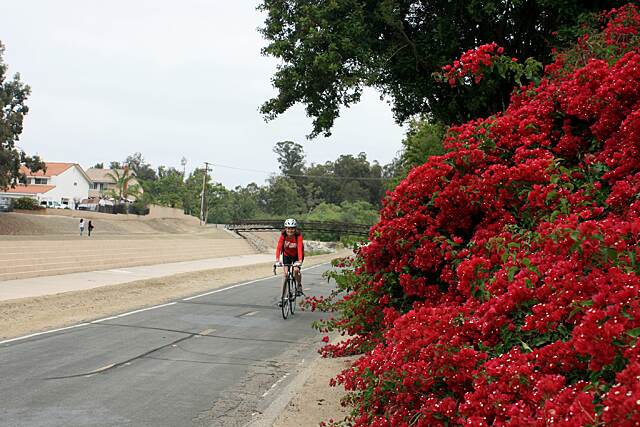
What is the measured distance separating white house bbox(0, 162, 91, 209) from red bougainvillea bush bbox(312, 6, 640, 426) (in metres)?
87.6

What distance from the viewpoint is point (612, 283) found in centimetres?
335

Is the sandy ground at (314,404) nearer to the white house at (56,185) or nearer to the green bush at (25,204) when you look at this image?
the green bush at (25,204)

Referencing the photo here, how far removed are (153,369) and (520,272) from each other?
21.4 feet

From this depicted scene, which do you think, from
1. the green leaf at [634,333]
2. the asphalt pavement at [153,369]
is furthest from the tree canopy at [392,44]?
the green leaf at [634,333]

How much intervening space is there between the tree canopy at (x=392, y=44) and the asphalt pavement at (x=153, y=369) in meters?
6.04

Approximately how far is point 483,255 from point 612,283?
1760mm

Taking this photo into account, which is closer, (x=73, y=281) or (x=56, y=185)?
(x=73, y=281)

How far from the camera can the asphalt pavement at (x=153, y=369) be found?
6938mm

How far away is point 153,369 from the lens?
359 inches

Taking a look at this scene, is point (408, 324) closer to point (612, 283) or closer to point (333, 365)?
point (612, 283)

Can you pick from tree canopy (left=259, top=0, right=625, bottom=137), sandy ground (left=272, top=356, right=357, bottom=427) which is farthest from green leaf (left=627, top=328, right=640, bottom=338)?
tree canopy (left=259, top=0, right=625, bottom=137)

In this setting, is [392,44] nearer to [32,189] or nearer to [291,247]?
[291,247]

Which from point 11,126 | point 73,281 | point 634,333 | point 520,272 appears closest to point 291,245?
point 520,272

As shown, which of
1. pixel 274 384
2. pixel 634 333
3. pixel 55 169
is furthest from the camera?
pixel 55 169
